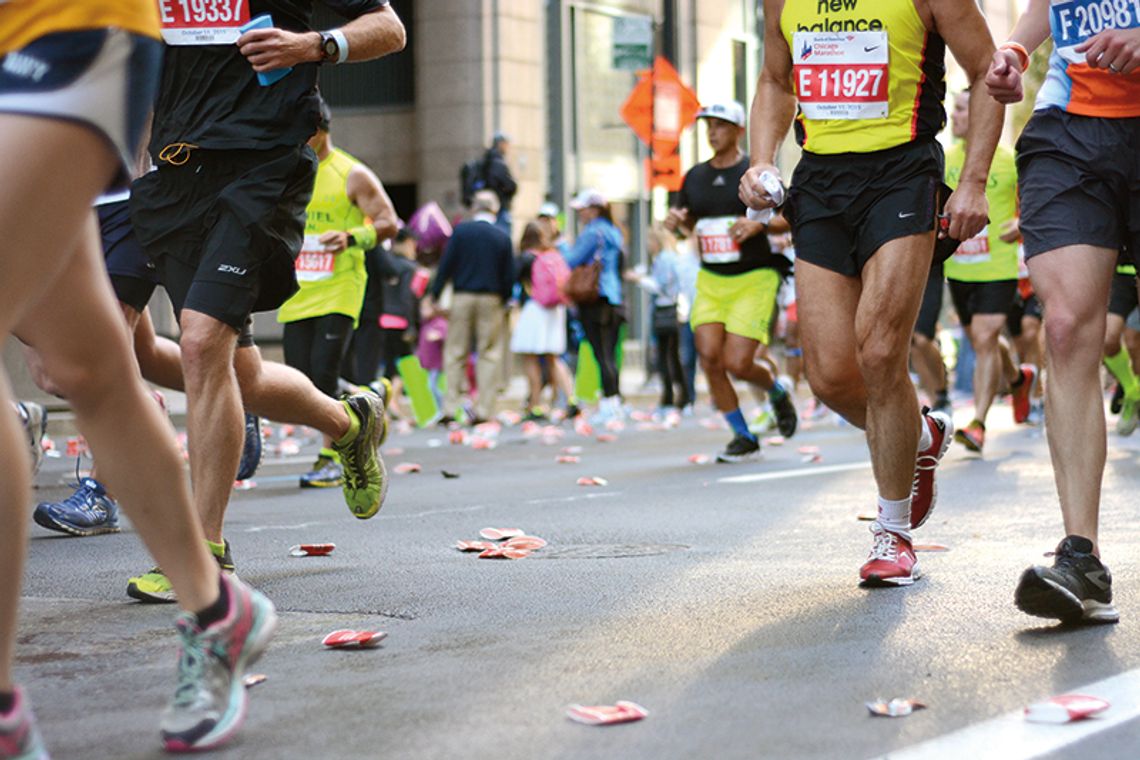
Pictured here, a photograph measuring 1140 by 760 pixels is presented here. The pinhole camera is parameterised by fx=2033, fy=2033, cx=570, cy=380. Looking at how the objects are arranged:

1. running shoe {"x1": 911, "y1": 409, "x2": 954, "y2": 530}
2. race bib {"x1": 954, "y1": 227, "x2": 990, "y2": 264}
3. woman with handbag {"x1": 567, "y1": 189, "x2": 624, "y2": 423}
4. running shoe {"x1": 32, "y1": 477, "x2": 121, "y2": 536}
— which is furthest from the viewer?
woman with handbag {"x1": 567, "y1": 189, "x2": 624, "y2": 423}

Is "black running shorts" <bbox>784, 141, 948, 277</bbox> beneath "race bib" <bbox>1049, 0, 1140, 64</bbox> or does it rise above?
beneath

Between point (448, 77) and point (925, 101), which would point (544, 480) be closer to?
point (925, 101)

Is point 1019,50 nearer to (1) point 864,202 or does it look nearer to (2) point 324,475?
(1) point 864,202

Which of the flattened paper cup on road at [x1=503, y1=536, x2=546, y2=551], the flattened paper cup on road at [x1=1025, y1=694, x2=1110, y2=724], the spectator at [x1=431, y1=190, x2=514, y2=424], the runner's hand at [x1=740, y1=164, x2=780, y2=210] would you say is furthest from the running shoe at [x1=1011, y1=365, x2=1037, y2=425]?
the flattened paper cup on road at [x1=1025, y1=694, x2=1110, y2=724]

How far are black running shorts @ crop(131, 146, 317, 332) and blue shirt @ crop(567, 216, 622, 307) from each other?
42.9 feet

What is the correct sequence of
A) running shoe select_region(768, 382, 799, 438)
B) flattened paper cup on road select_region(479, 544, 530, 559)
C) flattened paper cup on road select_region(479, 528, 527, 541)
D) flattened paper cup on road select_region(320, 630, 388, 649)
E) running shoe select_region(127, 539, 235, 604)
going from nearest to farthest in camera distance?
flattened paper cup on road select_region(320, 630, 388, 649) → running shoe select_region(127, 539, 235, 604) → flattened paper cup on road select_region(479, 544, 530, 559) → flattened paper cup on road select_region(479, 528, 527, 541) → running shoe select_region(768, 382, 799, 438)

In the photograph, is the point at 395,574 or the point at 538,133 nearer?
the point at 395,574

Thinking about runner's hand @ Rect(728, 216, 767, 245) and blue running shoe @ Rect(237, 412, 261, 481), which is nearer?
blue running shoe @ Rect(237, 412, 261, 481)

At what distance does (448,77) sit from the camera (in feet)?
88.9

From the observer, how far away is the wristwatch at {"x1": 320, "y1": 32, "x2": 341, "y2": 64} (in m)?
5.76

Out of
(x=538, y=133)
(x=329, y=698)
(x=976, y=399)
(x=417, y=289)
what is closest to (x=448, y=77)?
(x=538, y=133)

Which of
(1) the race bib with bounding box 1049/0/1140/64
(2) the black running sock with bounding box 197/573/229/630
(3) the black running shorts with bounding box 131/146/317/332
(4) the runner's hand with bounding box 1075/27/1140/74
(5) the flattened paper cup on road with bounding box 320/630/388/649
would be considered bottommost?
(5) the flattened paper cup on road with bounding box 320/630/388/649

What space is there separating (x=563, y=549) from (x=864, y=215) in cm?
170

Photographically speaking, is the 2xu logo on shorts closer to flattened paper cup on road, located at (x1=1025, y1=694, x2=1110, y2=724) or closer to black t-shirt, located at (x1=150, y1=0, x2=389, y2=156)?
black t-shirt, located at (x1=150, y1=0, x2=389, y2=156)
